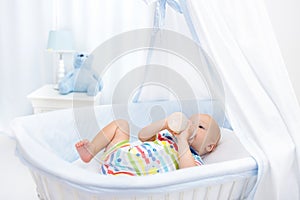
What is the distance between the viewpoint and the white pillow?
5.68ft

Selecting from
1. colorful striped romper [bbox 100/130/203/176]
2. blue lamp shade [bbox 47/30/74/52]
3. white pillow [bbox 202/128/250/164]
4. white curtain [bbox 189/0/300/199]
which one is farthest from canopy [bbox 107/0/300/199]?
blue lamp shade [bbox 47/30/74/52]

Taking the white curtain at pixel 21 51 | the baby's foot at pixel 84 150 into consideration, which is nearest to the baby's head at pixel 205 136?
the baby's foot at pixel 84 150

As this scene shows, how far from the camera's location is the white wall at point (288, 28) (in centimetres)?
262

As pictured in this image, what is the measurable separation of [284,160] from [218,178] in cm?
29

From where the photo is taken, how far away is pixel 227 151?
5.86ft

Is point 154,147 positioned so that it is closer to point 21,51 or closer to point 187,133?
point 187,133

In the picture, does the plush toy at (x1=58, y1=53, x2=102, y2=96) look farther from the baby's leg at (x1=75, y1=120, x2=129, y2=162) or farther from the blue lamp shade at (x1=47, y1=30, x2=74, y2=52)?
the baby's leg at (x1=75, y1=120, x2=129, y2=162)

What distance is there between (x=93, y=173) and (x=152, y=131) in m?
0.64

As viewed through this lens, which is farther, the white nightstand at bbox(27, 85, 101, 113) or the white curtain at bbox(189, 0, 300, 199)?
the white nightstand at bbox(27, 85, 101, 113)

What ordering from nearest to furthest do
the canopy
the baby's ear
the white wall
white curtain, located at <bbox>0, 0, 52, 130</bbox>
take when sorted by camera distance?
the canopy
the baby's ear
the white wall
white curtain, located at <bbox>0, 0, 52, 130</bbox>

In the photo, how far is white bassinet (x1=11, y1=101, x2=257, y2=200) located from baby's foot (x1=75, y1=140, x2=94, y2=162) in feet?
0.31

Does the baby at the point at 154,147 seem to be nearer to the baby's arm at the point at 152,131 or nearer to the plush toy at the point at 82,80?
the baby's arm at the point at 152,131

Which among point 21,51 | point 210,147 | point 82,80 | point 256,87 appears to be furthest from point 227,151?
point 21,51

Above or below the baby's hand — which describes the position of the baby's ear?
below
